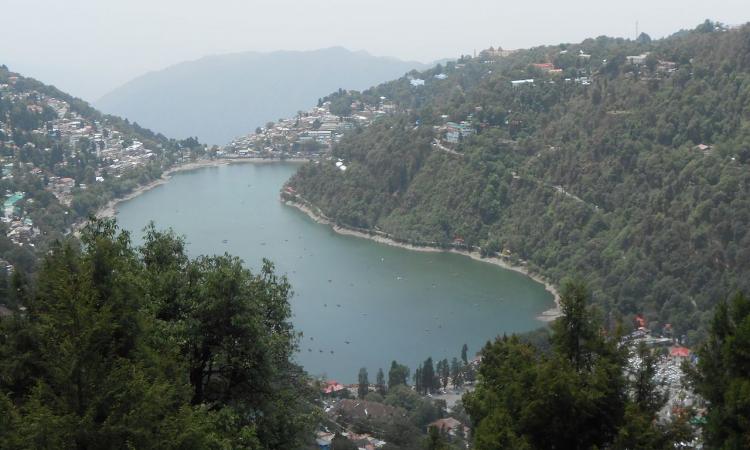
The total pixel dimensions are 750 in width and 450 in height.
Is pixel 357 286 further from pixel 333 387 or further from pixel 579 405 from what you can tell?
pixel 579 405

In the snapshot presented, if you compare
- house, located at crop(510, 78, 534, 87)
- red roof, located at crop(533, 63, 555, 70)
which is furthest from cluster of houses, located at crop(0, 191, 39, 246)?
red roof, located at crop(533, 63, 555, 70)

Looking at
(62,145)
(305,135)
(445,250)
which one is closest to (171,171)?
(62,145)

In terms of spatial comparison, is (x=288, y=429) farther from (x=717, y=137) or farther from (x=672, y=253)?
(x=717, y=137)

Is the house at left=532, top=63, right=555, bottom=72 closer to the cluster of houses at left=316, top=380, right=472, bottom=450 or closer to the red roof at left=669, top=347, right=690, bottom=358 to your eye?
the red roof at left=669, top=347, right=690, bottom=358

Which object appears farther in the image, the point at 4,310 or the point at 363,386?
the point at 363,386

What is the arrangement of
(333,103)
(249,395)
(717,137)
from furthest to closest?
1. (333,103)
2. (717,137)
3. (249,395)

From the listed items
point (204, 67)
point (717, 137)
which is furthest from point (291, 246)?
point (204, 67)
